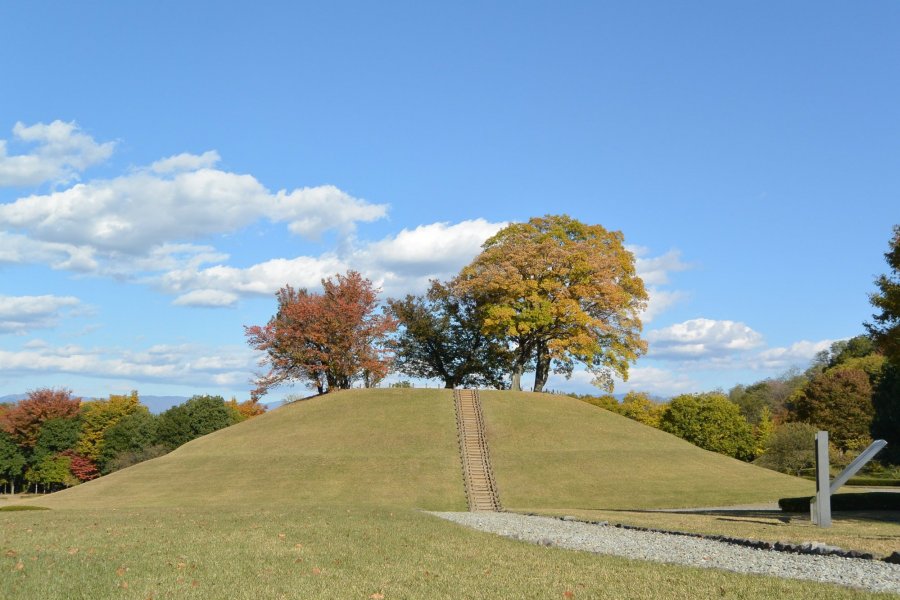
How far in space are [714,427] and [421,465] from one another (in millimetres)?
51003

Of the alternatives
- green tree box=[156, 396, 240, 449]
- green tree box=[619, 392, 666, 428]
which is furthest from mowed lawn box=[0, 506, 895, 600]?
green tree box=[619, 392, 666, 428]

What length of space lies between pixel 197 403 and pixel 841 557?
89.3 m

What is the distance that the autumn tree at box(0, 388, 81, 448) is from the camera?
Result: 313ft

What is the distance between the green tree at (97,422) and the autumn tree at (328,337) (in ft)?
147

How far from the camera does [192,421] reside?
304 ft

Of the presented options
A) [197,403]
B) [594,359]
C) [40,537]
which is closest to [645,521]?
[40,537]

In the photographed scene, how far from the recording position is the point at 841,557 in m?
16.8

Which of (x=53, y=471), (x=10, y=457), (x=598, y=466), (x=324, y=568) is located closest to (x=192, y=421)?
(x=53, y=471)

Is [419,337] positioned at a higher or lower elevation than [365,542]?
higher

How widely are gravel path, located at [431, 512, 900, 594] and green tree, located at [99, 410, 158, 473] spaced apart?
78679mm

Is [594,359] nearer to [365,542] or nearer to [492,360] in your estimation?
[492,360]

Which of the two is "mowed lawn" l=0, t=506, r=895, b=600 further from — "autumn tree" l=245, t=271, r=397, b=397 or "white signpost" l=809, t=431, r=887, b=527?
"autumn tree" l=245, t=271, r=397, b=397

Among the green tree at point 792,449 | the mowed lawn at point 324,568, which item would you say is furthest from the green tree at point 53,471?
the green tree at point 792,449

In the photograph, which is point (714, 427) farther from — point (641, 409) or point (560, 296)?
point (560, 296)
